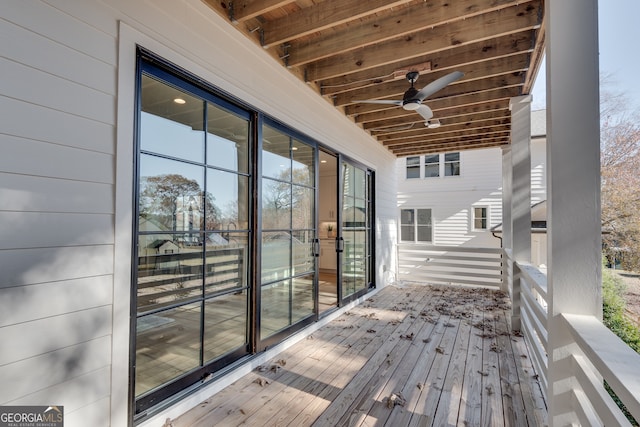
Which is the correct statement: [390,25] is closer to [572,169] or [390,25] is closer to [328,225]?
[572,169]

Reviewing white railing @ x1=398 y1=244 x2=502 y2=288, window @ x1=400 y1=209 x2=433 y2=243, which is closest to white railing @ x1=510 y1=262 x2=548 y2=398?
white railing @ x1=398 y1=244 x2=502 y2=288

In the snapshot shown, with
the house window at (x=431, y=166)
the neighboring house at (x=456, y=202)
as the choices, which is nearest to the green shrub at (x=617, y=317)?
the neighboring house at (x=456, y=202)

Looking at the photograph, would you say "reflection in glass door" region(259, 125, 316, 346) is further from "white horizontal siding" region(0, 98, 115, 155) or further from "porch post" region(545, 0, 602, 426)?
"porch post" region(545, 0, 602, 426)

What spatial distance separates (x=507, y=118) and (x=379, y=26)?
10.6 ft

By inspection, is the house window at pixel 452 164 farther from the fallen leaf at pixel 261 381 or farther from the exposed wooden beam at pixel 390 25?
the fallen leaf at pixel 261 381

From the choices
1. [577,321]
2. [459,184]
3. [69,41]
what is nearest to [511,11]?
[577,321]

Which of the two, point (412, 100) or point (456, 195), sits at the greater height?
point (412, 100)

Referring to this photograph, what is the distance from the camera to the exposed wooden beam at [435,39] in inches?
101

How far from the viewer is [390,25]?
2.68m

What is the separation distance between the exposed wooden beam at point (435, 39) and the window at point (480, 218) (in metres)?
7.74

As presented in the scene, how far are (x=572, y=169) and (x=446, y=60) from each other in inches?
88.3

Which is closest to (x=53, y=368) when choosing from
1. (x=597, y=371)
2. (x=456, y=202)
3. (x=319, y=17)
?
(x=597, y=371)

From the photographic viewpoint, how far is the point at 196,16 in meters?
2.27

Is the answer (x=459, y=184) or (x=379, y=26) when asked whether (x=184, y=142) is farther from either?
(x=459, y=184)
